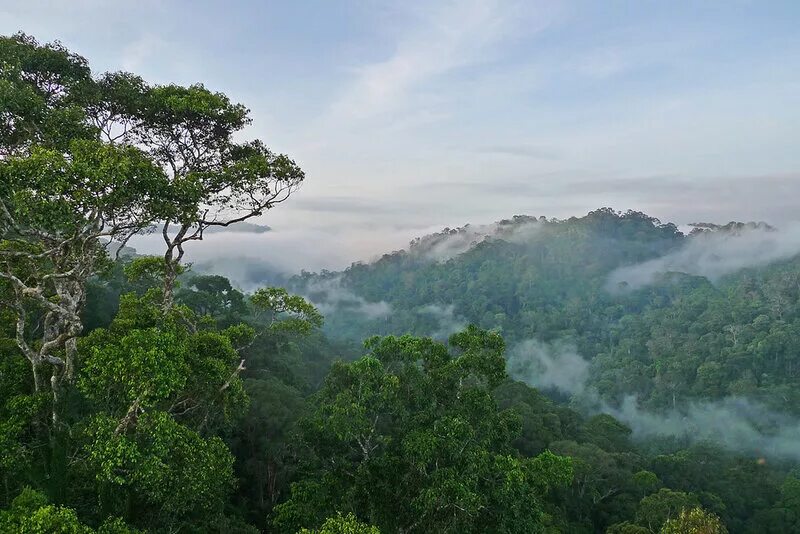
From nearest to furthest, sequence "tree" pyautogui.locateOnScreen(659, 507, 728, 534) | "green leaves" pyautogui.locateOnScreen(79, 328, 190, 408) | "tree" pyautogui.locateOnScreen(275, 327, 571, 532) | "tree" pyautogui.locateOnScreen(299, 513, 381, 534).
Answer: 1. "tree" pyautogui.locateOnScreen(299, 513, 381, 534)
2. "green leaves" pyautogui.locateOnScreen(79, 328, 190, 408)
3. "tree" pyautogui.locateOnScreen(275, 327, 571, 532)
4. "tree" pyautogui.locateOnScreen(659, 507, 728, 534)

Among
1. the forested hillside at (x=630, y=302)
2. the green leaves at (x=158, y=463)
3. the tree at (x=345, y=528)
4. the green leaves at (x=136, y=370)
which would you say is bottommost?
the forested hillside at (x=630, y=302)

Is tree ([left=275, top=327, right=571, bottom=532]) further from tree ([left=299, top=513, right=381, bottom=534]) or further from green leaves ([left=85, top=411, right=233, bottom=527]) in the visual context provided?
green leaves ([left=85, top=411, right=233, bottom=527])

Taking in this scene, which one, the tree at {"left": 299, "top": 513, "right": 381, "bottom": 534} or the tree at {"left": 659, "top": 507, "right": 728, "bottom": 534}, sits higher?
the tree at {"left": 299, "top": 513, "right": 381, "bottom": 534}

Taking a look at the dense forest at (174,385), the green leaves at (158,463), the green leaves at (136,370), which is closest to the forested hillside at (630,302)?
the dense forest at (174,385)

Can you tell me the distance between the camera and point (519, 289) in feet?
527

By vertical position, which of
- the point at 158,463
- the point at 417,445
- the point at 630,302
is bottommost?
the point at 630,302

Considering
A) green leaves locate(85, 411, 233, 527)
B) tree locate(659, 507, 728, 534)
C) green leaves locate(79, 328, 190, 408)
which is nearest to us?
green leaves locate(85, 411, 233, 527)

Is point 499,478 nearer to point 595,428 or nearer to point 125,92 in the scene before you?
point 125,92

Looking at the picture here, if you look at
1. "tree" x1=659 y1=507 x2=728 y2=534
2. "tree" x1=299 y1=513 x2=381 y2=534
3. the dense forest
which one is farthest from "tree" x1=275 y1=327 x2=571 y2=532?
"tree" x1=659 y1=507 x2=728 y2=534

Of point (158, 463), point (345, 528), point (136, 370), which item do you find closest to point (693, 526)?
point (345, 528)

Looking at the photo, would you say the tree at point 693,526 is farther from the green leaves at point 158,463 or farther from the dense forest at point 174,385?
the green leaves at point 158,463

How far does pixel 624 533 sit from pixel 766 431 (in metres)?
66.7

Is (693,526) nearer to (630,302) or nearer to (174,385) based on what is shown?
(174,385)

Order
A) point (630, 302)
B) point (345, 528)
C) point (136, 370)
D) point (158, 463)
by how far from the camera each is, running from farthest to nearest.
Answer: point (630, 302) < point (136, 370) < point (158, 463) < point (345, 528)
